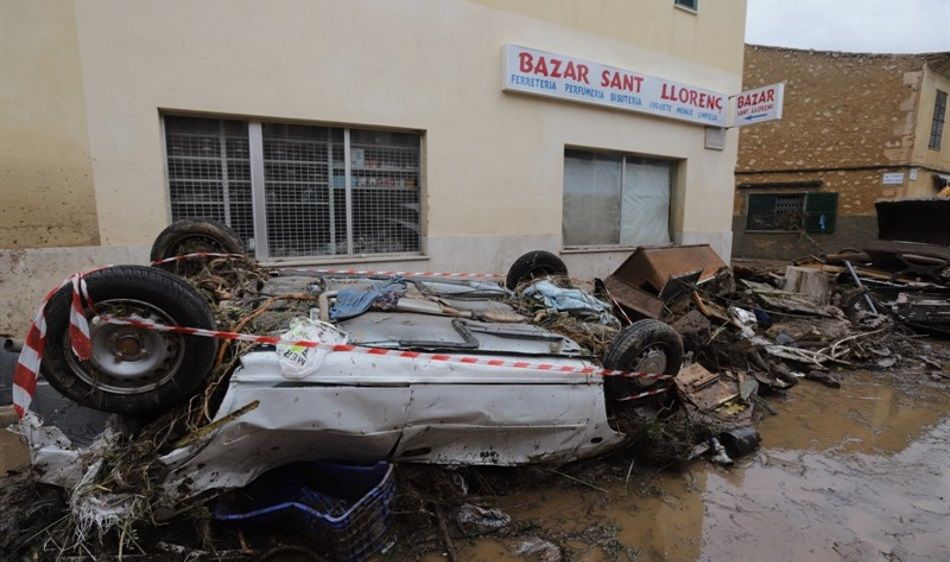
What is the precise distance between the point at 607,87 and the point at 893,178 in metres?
13.8

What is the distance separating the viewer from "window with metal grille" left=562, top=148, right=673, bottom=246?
28.9 ft

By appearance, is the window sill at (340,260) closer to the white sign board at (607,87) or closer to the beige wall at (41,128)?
the beige wall at (41,128)

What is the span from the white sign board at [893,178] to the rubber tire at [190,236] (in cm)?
1994

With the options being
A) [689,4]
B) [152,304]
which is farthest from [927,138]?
A: [152,304]

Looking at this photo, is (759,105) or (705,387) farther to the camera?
(759,105)

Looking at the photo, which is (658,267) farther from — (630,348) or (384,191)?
(384,191)


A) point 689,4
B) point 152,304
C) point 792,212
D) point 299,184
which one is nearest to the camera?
point 152,304

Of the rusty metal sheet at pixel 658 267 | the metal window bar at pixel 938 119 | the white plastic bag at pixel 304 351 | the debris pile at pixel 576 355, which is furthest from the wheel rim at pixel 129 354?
the metal window bar at pixel 938 119

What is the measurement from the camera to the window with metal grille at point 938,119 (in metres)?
16.5

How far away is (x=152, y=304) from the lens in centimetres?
242

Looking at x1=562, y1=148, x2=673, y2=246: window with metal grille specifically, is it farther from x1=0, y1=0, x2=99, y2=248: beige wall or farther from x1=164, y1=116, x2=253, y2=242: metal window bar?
x1=0, y1=0, x2=99, y2=248: beige wall

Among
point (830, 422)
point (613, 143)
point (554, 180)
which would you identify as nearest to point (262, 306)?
point (830, 422)

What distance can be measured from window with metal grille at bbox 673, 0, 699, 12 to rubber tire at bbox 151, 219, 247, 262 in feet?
30.7

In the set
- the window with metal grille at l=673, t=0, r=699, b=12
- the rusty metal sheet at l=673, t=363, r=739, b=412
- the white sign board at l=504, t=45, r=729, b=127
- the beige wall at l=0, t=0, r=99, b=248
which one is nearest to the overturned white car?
the rusty metal sheet at l=673, t=363, r=739, b=412
